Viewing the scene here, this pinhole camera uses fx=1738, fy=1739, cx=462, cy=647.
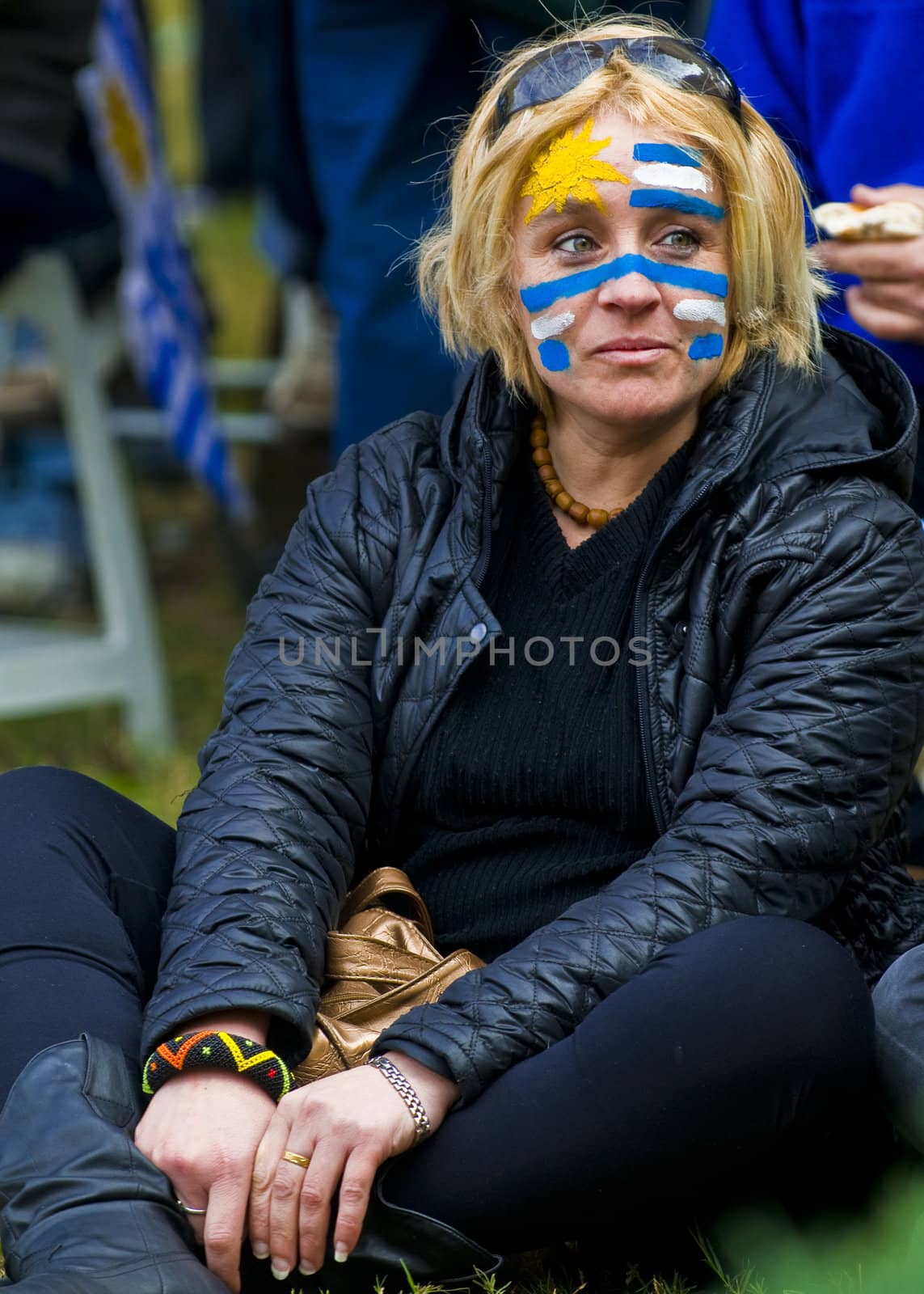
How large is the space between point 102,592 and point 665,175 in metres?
2.60

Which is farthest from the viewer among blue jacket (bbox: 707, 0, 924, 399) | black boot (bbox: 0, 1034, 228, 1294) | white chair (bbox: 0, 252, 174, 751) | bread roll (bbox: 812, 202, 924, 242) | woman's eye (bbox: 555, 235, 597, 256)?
white chair (bbox: 0, 252, 174, 751)

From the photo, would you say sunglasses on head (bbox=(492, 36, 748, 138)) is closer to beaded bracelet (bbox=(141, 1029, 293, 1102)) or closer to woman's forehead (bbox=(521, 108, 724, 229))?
woman's forehead (bbox=(521, 108, 724, 229))

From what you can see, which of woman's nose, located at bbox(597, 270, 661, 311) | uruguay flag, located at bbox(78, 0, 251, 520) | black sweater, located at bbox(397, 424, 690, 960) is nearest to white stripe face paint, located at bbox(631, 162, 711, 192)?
woman's nose, located at bbox(597, 270, 661, 311)

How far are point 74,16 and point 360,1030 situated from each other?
103 inches

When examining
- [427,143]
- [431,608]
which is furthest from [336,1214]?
[427,143]

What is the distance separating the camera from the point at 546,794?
2.11 metres

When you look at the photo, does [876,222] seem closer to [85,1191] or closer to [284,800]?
[284,800]

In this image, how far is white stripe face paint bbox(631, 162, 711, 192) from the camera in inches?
81.6

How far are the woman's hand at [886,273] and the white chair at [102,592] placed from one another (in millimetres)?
2265

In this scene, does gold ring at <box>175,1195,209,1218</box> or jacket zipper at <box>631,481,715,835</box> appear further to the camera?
jacket zipper at <box>631,481,715,835</box>

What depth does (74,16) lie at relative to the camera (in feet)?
12.3

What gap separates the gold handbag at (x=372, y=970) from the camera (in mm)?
1953

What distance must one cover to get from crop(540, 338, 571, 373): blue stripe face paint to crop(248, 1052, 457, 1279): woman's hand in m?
0.90

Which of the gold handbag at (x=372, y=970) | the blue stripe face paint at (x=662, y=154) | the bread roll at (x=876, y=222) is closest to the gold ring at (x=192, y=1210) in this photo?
the gold handbag at (x=372, y=970)
